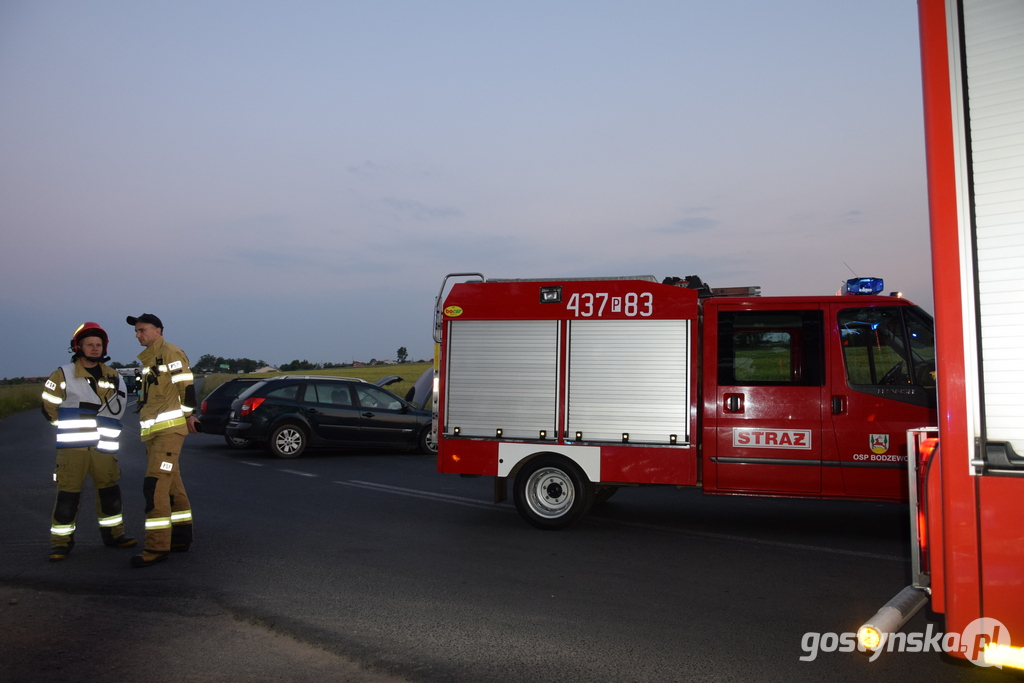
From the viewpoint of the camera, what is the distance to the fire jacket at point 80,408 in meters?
6.34

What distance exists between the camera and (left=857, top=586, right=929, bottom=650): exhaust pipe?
262 centimetres

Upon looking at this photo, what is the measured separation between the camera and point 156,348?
21.2 feet

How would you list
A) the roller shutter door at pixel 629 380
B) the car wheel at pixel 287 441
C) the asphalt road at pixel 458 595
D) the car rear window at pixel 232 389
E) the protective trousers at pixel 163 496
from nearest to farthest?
the asphalt road at pixel 458 595 → the protective trousers at pixel 163 496 → the roller shutter door at pixel 629 380 → the car wheel at pixel 287 441 → the car rear window at pixel 232 389

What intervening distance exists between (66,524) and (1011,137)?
6761 millimetres

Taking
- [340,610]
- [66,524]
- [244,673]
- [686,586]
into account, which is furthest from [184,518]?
[686,586]

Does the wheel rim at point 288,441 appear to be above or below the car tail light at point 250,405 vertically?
below

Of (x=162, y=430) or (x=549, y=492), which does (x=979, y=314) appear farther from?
(x=162, y=430)

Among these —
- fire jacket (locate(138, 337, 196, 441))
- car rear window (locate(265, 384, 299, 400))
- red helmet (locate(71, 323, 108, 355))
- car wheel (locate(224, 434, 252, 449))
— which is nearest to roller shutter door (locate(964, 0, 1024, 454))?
fire jacket (locate(138, 337, 196, 441))

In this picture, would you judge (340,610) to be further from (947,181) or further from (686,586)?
(947,181)

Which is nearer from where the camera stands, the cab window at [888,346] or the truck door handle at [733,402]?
the cab window at [888,346]

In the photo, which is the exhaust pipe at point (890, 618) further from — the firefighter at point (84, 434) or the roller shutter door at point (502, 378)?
the firefighter at point (84, 434)

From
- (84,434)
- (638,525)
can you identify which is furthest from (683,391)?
(84,434)

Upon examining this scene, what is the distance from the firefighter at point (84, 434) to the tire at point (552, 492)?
11.9 ft

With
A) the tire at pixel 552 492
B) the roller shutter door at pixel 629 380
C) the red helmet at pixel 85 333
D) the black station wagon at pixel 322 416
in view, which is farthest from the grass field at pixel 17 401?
the roller shutter door at pixel 629 380
